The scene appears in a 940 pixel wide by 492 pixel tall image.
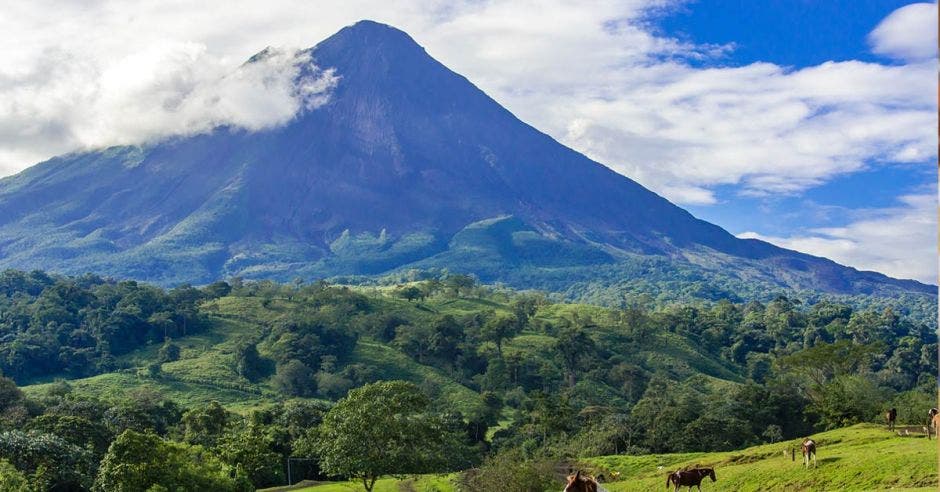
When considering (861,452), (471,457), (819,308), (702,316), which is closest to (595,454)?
(471,457)

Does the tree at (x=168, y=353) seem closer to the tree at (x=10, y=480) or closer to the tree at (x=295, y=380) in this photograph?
the tree at (x=295, y=380)

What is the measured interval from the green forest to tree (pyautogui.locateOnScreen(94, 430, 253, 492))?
0.10 meters

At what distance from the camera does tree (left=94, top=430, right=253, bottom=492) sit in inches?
1567

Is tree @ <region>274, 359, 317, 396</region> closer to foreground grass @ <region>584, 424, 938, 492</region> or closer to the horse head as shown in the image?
foreground grass @ <region>584, 424, 938, 492</region>

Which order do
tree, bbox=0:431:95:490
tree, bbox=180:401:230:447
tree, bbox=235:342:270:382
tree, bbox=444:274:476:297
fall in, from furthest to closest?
tree, bbox=444:274:476:297 < tree, bbox=235:342:270:382 < tree, bbox=180:401:230:447 < tree, bbox=0:431:95:490

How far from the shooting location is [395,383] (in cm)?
4578

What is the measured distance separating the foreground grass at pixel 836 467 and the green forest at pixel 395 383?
8.60m

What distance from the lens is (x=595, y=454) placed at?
59969mm

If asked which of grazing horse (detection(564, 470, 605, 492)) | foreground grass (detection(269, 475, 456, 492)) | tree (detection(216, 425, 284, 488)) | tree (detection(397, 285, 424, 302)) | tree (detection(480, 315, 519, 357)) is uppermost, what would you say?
tree (detection(397, 285, 424, 302))

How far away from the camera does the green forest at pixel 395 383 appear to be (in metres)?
45.4

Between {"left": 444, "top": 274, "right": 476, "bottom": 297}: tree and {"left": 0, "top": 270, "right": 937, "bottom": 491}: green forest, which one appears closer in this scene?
{"left": 0, "top": 270, "right": 937, "bottom": 491}: green forest

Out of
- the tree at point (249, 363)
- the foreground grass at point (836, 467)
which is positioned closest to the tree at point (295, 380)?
the tree at point (249, 363)

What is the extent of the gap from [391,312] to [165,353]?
29.0 m

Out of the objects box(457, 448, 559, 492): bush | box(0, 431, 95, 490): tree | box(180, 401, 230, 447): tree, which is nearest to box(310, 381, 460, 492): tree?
box(457, 448, 559, 492): bush
